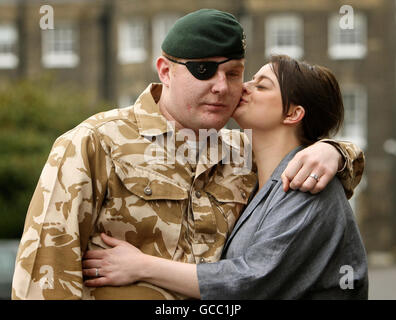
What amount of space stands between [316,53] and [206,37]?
24.5m

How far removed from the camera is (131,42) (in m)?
28.9

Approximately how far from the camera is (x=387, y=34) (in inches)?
1080

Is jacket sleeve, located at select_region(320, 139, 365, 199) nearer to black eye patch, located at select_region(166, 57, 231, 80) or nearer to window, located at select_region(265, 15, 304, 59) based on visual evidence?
black eye patch, located at select_region(166, 57, 231, 80)

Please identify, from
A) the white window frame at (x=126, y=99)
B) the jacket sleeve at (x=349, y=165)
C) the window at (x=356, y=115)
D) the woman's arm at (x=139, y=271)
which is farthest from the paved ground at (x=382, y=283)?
the woman's arm at (x=139, y=271)

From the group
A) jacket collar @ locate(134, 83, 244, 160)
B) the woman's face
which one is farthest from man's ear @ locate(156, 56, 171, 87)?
the woman's face

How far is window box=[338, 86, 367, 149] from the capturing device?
2759 cm

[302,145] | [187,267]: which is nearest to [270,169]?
[302,145]

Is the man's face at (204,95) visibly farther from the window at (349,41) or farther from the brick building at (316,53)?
the window at (349,41)

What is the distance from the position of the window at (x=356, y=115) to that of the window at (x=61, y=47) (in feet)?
35.3

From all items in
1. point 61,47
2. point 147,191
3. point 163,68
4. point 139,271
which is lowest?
point 139,271

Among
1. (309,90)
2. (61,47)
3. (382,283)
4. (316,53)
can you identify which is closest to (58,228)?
(309,90)

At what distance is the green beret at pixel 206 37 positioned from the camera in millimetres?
3801

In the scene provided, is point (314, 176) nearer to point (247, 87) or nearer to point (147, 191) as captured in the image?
point (247, 87)

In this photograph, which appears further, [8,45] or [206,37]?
[8,45]
